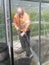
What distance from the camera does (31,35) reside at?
192 cm

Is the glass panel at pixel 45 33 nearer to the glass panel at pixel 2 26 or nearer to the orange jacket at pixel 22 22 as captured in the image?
the orange jacket at pixel 22 22

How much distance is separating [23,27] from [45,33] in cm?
27

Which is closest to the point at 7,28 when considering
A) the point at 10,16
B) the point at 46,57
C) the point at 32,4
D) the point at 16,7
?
the point at 10,16

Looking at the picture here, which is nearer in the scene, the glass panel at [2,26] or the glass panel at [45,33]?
the glass panel at [45,33]

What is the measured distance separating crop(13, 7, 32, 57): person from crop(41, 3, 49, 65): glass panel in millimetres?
167

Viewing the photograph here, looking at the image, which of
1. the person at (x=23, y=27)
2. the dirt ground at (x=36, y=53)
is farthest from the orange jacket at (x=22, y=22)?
Answer: the dirt ground at (x=36, y=53)

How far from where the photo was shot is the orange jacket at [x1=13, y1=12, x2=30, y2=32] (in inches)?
73.1

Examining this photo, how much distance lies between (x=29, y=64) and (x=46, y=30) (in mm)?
474

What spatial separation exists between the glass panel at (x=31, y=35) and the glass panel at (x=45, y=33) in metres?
0.06

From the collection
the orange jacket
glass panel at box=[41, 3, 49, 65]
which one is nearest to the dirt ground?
glass panel at box=[41, 3, 49, 65]

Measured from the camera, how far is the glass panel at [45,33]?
183 cm

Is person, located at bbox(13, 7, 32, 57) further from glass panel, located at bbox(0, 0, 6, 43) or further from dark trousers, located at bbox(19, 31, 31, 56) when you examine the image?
glass panel, located at bbox(0, 0, 6, 43)

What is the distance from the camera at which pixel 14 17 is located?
1889mm

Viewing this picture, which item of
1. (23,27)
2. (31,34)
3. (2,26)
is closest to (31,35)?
(31,34)
